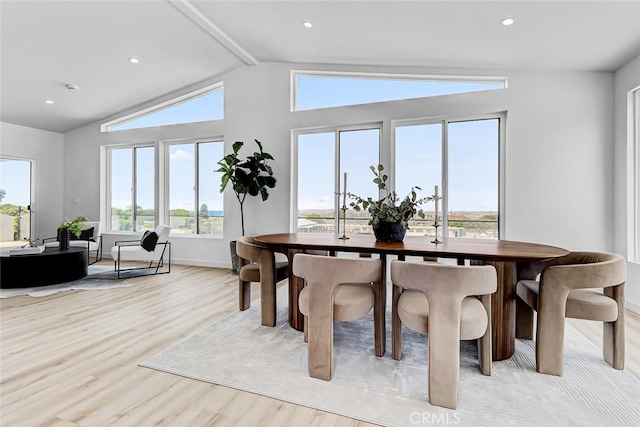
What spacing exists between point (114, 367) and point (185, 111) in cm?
488

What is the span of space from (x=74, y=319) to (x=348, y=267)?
2.74 meters

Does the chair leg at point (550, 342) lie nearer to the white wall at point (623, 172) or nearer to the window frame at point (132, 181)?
the white wall at point (623, 172)

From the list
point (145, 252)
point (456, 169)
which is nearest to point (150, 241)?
point (145, 252)

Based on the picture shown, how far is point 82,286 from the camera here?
405 centimetres

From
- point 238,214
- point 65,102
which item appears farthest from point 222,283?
point 65,102

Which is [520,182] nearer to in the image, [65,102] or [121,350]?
[121,350]

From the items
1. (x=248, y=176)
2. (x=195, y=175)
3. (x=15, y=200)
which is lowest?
(x=15, y=200)

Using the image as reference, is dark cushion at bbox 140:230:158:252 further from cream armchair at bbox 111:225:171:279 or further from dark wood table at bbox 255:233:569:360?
dark wood table at bbox 255:233:569:360

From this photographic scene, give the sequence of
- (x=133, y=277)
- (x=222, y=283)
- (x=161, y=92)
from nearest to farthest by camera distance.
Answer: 1. (x=222, y=283)
2. (x=133, y=277)
3. (x=161, y=92)

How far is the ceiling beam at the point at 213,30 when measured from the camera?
353 cm

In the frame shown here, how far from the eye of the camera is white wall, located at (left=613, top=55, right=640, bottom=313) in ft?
10.5

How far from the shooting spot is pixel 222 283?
4.30 m

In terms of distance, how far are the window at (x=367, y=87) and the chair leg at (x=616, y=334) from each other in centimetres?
297

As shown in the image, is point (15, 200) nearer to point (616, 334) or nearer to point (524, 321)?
point (524, 321)
